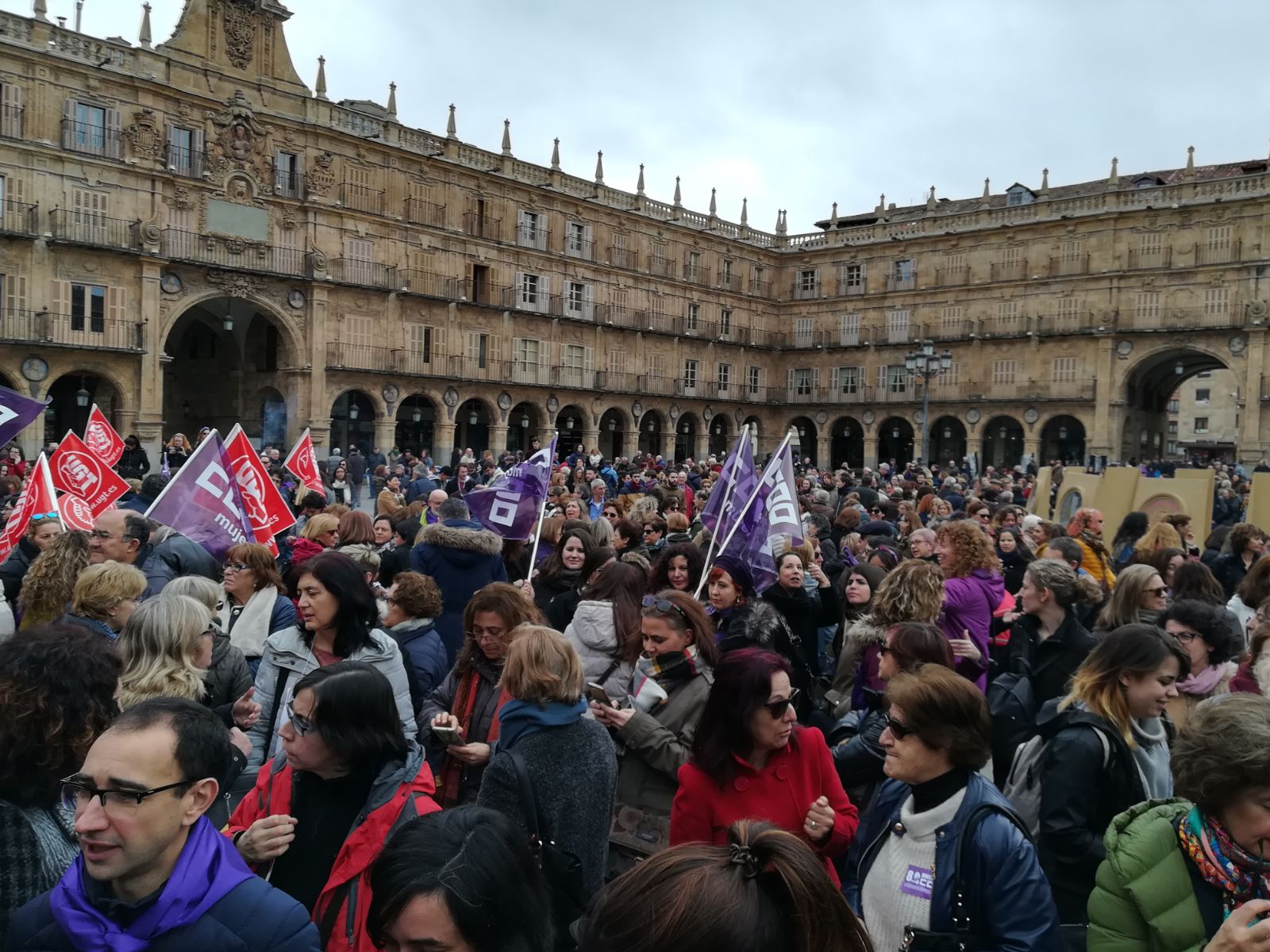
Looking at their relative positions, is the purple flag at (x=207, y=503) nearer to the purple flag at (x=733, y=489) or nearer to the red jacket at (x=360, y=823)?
the purple flag at (x=733, y=489)

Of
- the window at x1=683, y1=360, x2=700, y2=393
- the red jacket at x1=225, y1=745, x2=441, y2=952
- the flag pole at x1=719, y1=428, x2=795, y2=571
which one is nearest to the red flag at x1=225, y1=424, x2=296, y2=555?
the flag pole at x1=719, y1=428, x2=795, y2=571

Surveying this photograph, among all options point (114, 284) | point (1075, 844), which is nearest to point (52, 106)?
point (114, 284)

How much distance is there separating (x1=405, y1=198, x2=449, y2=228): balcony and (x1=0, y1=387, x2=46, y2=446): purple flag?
88.5ft

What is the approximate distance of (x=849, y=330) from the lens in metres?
43.8

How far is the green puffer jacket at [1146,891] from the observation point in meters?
2.33

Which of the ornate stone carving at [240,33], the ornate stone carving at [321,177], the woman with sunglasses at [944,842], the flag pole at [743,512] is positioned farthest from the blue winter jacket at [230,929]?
the ornate stone carving at [240,33]

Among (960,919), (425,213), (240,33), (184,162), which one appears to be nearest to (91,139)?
(184,162)

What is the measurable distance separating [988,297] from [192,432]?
3206 cm

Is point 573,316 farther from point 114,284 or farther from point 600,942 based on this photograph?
point 600,942

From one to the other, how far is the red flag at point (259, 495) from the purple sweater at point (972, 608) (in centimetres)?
583

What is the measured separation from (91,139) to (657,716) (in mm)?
27785

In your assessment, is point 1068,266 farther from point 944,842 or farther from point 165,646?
point 165,646

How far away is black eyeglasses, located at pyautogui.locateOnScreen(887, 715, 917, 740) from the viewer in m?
2.69

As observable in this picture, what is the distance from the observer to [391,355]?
31641mm
